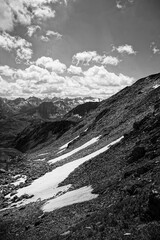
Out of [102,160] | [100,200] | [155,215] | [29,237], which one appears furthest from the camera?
[102,160]

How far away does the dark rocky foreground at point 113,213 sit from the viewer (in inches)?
510

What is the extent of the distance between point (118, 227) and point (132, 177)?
847 centimetres

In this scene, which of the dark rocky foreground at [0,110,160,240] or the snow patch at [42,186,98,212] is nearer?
the dark rocky foreground at [0,110,160,240]

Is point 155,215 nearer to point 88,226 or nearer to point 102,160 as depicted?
point 88,226

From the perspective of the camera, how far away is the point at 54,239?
50.6 ft

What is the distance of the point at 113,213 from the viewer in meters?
15.5

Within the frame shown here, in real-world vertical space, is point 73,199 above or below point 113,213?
above

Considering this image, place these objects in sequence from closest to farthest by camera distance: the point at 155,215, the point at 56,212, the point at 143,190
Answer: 1. the point at 155,215
2. the point at 143,190
3. the point at 56,212

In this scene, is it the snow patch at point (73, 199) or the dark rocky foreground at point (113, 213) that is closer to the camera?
the dark rocky foreground at point (113, 213)

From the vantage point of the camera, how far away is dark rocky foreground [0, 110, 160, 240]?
510 inches

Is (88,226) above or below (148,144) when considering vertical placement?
below

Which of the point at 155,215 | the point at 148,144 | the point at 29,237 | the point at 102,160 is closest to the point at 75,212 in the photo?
the point at 29,237

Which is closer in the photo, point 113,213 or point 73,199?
point 113,213

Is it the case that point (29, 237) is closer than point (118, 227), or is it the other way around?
point (118, 227)
